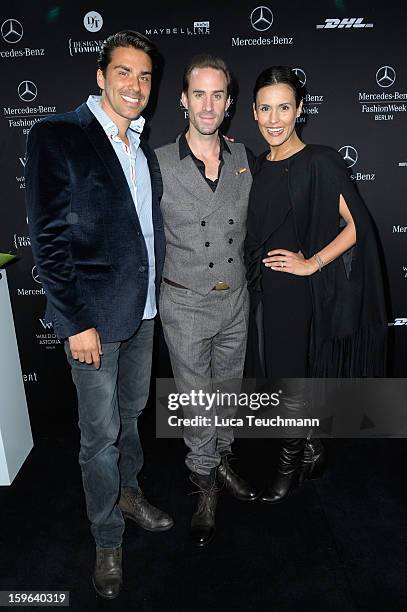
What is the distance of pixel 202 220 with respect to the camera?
2.42m

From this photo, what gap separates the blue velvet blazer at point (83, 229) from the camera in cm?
194

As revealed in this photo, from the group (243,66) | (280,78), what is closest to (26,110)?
(243,66)

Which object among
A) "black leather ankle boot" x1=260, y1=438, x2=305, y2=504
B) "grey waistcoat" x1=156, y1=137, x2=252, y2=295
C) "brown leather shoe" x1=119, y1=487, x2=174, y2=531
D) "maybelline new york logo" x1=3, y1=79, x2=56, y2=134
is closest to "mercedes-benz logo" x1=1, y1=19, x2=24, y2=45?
"maybelline new york logo" x1=3, y1=79, x2=56, y2=134

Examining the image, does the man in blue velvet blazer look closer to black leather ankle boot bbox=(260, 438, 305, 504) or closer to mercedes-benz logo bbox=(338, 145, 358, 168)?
black leather ankle boot bbox=(260, 438, 305, 504)

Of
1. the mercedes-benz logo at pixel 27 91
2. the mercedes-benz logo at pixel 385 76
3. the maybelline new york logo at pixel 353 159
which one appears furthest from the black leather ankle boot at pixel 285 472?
the mercedes-benz logo at pixel 27 91

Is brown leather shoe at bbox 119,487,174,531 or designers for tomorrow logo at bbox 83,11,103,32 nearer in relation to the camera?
brown leather shoe at bbox 119,487,174,531

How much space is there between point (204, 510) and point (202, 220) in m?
1.46

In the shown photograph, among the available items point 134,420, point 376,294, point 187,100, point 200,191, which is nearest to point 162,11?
point 187,100

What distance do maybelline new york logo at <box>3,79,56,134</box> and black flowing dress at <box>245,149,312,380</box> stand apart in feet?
5.27

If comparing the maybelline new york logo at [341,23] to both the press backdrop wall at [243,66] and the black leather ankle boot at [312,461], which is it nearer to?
the press backdrop wall at [243,66]

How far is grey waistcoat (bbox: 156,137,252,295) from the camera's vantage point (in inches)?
95.0

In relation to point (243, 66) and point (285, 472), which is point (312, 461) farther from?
point (243, 66)

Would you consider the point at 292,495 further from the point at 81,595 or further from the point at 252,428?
the point at 81,595

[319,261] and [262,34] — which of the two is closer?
[319,261]
